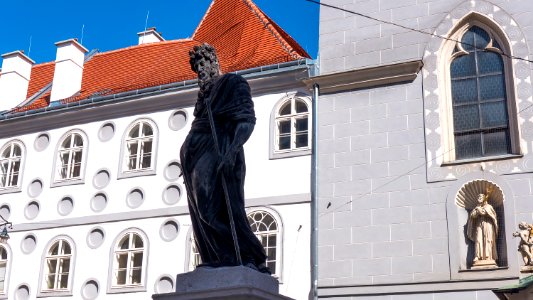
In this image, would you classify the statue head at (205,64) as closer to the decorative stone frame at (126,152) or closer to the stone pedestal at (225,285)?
the stone pedestal at (225,285)

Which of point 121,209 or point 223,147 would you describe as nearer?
point 223,147

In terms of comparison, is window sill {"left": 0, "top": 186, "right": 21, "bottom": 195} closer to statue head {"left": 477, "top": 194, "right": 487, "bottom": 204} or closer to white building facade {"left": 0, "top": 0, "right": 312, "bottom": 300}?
white building facade {"left": 0, "top": 0, "right": 312, "bottom": 300}

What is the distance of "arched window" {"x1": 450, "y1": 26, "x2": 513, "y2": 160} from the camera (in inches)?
569

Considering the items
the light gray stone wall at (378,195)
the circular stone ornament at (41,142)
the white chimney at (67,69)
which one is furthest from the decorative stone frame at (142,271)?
the white chimney at (67,69)

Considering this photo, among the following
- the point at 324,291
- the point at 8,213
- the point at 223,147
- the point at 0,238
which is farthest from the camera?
the point at 8,213

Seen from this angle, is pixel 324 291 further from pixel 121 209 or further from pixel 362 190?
pixel 121 209

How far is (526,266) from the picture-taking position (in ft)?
42.8

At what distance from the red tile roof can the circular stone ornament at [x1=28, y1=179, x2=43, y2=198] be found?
2.26 metres

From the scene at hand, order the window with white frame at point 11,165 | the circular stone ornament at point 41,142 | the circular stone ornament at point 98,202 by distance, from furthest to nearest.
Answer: the window with white frame at point 11,165, the circular stone ornament at point 41,142, the circular stone ornament at point 98,202

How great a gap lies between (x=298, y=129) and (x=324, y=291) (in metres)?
3.64

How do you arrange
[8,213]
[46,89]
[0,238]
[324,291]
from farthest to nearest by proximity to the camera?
[46,89] → [8,213] → [0,238] → [324,291]

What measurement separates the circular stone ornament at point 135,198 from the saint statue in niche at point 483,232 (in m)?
7.32

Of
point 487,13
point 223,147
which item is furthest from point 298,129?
point 223,147

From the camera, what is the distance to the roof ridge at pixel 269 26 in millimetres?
17900
